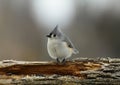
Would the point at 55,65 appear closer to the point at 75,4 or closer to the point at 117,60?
the point at 117,60

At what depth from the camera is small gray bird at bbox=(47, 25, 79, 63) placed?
5.14m

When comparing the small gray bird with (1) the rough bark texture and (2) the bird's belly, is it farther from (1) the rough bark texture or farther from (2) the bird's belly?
(1) the rough bark texture

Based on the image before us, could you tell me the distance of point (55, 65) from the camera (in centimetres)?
498

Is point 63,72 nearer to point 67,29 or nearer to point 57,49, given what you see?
point 57,49

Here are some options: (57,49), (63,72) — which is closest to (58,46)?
(57,49)

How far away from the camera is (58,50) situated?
5156 millimetres

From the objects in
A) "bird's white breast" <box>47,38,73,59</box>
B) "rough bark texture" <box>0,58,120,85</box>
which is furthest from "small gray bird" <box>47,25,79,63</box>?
"rough bark texture" <box>0,58,120,85</box>

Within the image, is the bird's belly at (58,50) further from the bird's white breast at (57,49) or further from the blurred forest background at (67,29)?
the blurred forest background at (67,29)

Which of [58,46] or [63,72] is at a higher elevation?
[58,46]

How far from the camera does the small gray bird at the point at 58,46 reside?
514cm

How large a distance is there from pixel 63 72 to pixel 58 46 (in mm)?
327

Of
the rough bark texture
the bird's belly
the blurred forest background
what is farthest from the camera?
the blurred forest background

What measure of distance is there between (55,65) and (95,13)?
5507 millimetres

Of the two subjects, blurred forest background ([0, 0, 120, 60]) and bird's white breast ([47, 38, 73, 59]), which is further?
blurred forest background ([0, 0, 120, 60])
